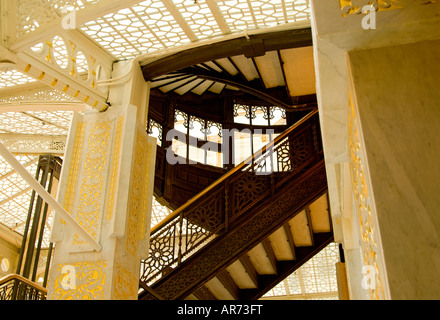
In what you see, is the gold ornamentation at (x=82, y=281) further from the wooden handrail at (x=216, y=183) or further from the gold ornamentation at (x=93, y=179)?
the wooden handrail at (x=216, y=183)

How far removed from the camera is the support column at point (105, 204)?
4.39 metres

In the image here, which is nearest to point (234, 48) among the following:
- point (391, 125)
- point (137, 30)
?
point (137, 30)

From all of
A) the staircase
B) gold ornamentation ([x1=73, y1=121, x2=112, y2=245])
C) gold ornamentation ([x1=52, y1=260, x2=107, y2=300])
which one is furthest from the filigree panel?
gold ornamentation ([x1=52, y1=260, x2=107, y2=300])

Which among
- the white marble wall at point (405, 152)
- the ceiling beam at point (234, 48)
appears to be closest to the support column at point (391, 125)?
the white marble wall at point (405, 152)

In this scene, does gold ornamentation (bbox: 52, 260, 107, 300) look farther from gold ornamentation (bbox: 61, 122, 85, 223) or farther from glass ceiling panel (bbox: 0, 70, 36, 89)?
glass ceiling panel (bbox: 0, 70, 36, 89)

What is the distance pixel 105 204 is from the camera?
4672mm

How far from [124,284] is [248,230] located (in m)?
3.02

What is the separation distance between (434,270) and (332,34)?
0.96m

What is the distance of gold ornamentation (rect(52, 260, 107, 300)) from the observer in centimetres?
430

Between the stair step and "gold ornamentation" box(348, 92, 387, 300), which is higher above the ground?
the stair step

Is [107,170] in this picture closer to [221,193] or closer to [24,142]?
[221,193]

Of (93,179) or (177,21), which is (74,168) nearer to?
(93,179)

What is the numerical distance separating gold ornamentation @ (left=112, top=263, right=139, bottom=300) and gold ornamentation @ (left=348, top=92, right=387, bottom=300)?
118 inches
